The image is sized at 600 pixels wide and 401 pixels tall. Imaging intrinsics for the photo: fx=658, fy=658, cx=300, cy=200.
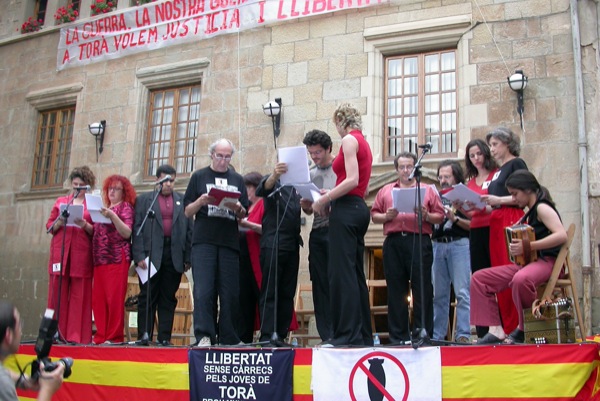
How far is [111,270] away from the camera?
6629 mm

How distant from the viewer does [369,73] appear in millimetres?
9719

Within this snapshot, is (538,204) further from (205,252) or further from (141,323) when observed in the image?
(141,323)

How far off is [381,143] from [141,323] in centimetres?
454

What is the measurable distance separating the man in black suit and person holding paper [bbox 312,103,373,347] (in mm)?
2035

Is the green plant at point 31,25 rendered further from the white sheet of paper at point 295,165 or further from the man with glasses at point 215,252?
the white sheet of paper at point 295,165

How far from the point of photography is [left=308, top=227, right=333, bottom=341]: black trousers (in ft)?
18.6

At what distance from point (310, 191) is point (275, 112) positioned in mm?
4964

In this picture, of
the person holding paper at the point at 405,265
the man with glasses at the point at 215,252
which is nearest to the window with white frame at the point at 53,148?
the man with glasses at the point at 215,252

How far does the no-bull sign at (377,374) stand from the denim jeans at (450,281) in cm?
153

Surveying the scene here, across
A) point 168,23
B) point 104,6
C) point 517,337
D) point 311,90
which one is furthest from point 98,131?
point 517,337

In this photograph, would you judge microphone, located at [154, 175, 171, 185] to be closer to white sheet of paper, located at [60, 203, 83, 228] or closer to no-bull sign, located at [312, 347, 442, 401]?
white sheet of paper, located at [60, 203, 83, 228]

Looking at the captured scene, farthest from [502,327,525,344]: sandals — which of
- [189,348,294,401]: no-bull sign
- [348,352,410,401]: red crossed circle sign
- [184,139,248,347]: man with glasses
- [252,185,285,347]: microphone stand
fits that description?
[184,139,248,347]: man with glasses

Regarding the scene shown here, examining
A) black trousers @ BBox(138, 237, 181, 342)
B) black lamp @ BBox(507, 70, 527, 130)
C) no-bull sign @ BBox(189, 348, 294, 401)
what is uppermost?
black lamp @ BBox(507, 70, 527, 130)

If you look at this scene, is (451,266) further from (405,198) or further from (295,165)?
(295,165)
